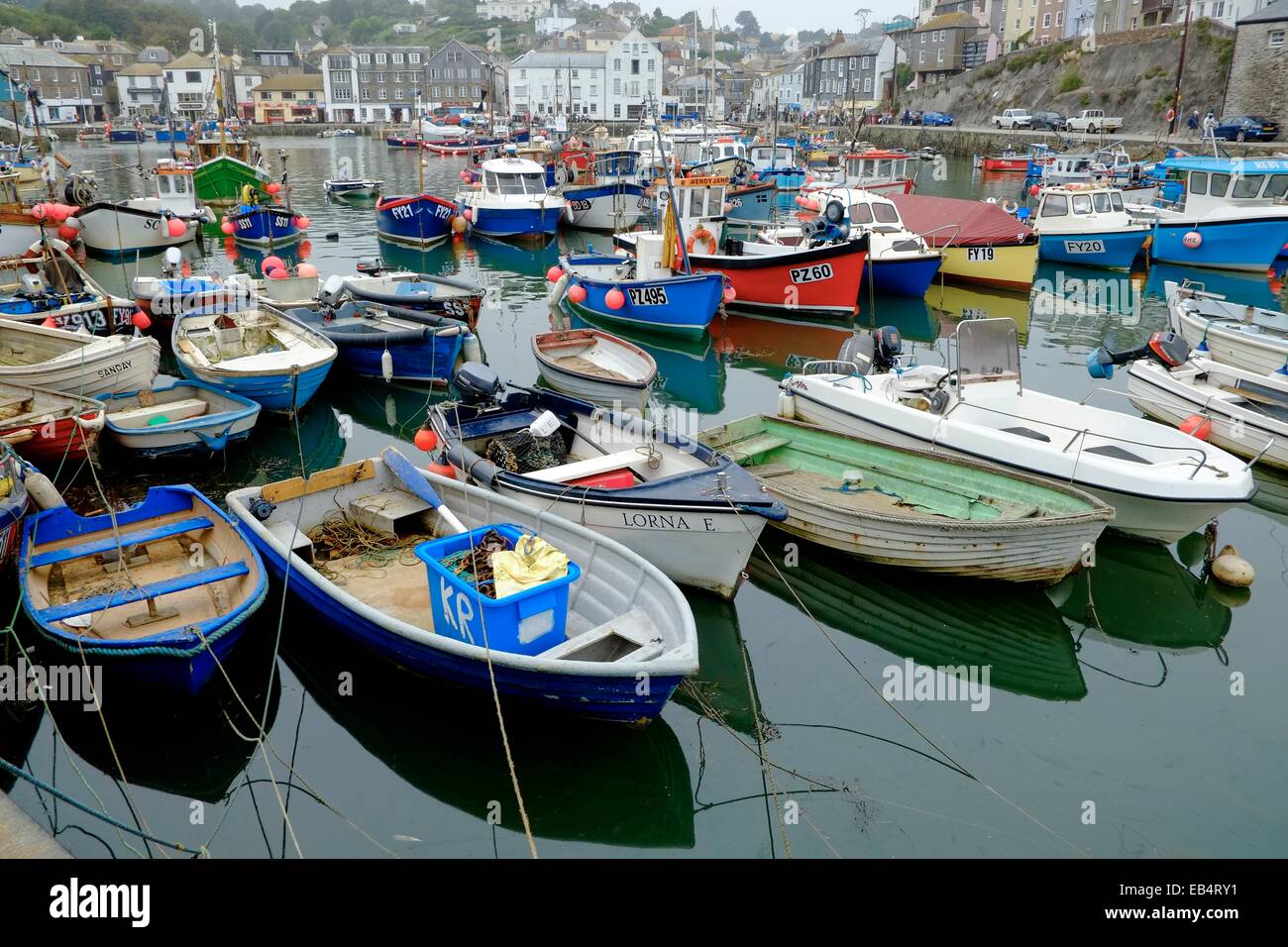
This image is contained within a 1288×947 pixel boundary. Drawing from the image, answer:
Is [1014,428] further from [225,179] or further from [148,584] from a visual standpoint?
[225,179]

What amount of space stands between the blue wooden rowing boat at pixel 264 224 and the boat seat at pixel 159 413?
19792mm

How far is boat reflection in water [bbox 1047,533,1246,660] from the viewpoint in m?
8.68

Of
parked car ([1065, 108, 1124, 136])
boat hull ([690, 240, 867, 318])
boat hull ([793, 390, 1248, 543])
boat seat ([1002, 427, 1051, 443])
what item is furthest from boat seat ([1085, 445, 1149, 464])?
parked car ([1065, 108, 1124, 136])

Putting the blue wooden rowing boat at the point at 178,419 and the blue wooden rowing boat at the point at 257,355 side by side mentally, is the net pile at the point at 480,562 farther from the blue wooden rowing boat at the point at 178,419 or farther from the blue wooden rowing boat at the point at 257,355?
the blue wooden rowing boat at the point at 257,355

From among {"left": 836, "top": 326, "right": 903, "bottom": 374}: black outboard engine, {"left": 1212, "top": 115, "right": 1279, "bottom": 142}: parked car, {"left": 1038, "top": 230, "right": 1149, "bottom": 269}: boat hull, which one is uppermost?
{"left": 1212, "top": 115, "right": 1279, "bottom": 142}: parked car

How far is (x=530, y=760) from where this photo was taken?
6719 mm

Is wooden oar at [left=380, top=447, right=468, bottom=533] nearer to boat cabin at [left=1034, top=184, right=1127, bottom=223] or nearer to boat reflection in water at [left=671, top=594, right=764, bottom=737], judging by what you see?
boat reflection in water at [left=671, top=594, right=764, bottom=737]

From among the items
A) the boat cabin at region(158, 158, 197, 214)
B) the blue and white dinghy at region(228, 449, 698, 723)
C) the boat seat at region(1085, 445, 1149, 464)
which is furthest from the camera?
the boat cabin at region(158, 158, 197, 214)

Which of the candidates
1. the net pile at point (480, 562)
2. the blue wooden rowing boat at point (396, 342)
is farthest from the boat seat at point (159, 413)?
the net pile at point (480, 562)

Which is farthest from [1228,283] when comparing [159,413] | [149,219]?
[149,219]

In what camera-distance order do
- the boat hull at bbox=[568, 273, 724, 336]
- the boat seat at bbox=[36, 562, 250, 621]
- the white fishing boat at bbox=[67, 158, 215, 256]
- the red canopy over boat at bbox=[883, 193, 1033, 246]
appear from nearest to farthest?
the boat seat at bbox=[36, 562, 250, 621] < the boat hull at bbox=[568, 273, 724, 336] < the red canopy over boat at bbox=[883, 193, 1033, 246] < the white fishing boat at bbox=[67, 158, 215, 256]

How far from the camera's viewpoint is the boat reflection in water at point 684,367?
636 inches

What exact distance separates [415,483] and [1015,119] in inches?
2508

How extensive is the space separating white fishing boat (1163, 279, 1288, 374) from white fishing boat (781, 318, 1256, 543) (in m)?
4.47
